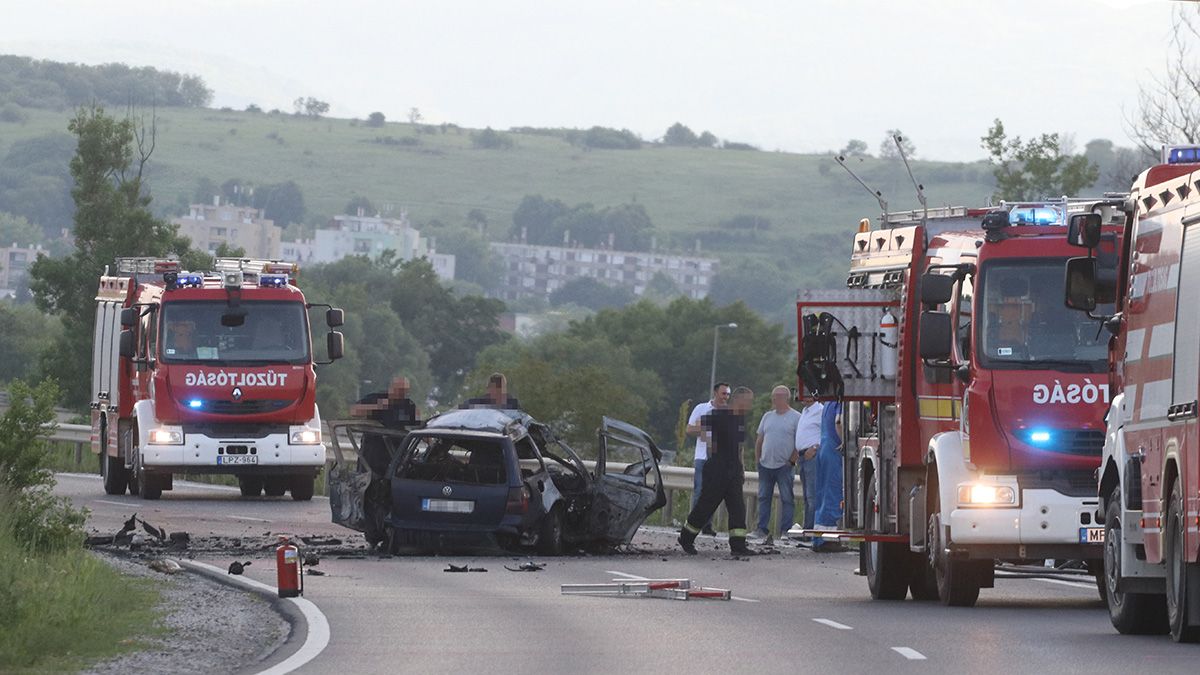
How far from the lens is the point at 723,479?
85.1ft

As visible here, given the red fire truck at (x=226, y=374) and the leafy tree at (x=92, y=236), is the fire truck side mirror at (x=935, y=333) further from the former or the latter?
the leafy tree at (x=92, y=236)

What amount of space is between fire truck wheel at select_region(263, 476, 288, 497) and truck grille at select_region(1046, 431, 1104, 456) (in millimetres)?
20283

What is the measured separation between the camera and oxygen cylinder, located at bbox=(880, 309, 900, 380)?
20.5m

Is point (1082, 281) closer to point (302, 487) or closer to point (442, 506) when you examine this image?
point (442, 506)

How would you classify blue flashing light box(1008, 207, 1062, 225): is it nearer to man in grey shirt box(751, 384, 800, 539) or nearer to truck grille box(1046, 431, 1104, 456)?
truck grille box(1046, 431, 1104, 456)

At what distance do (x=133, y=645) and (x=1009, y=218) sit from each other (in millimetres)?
7274

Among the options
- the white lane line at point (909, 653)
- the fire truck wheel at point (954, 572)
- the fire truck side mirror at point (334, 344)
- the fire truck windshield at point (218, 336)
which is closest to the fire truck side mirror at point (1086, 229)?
the fire truck wheel at point (954, 572)

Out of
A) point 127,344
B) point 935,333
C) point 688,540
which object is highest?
point 127,344

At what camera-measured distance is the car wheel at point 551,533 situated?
25000 millimetres

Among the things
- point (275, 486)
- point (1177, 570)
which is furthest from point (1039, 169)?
point (1177, 570)

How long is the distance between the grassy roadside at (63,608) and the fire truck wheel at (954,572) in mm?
5660

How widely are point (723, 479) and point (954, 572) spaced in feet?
23.0

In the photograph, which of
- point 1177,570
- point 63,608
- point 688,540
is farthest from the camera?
point 688,540

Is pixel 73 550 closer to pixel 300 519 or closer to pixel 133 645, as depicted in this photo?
pixel 133 645
